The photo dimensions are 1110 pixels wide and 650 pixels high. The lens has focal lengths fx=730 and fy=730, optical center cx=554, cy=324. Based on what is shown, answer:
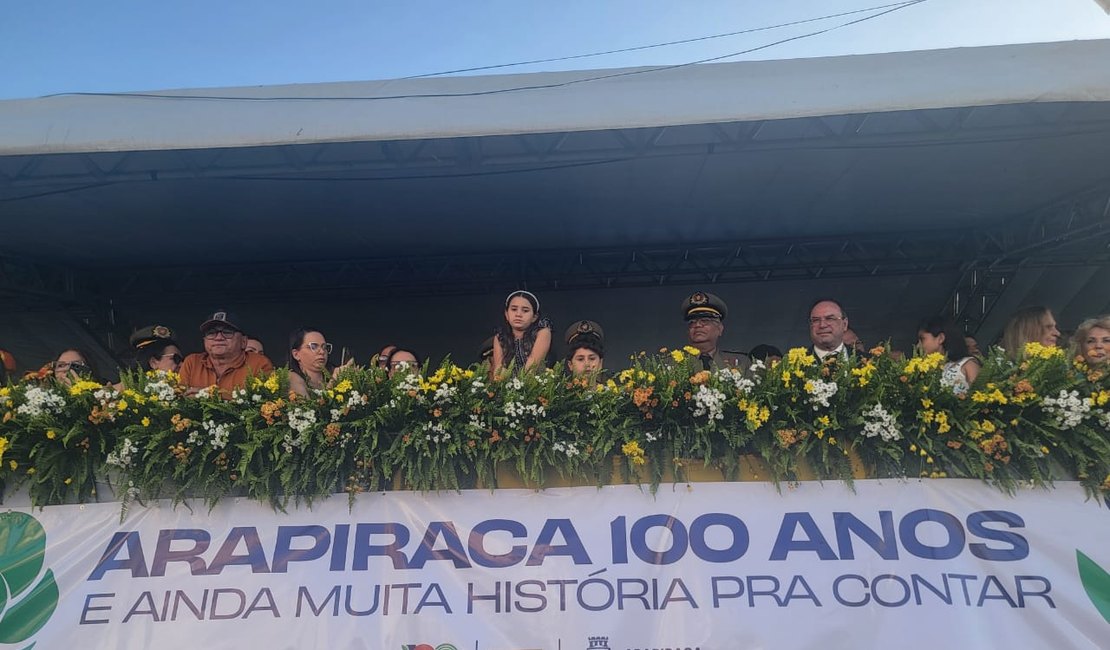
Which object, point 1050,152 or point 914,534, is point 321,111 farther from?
point 1050,152

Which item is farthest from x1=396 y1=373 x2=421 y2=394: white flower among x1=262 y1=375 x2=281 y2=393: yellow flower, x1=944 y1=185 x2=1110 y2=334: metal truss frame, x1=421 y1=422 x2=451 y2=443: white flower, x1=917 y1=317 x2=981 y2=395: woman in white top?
x1=944 y1=185 x2=1110 y2=334: metal truss frame

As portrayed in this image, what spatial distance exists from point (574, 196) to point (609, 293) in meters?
2.24

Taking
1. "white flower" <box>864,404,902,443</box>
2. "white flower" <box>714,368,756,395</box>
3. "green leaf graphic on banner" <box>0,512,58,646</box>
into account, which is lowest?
"green leaf graphic on banner" <box>0,512,58,646</box>

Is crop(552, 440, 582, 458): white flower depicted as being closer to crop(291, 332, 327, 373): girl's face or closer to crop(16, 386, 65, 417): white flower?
crop(291, 332, 327, 373): girl's face

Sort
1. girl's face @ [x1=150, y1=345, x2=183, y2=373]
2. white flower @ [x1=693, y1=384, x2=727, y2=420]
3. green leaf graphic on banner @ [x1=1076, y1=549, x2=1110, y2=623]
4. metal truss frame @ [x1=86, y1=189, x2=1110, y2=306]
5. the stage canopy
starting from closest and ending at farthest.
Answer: green leaf graphic on banner @ [x1=1076, y1=549, x2=1110, y2=623]
white flower @ [x1=693, y1=384, x2=727, y2=420]
the stage canopy
girl's face @ [x1=150, y1=345, x2=183, y2=373]
metal truss frame @ [x1=86, y1=189, x2=1110, y2=306]

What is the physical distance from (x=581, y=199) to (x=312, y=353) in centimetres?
290

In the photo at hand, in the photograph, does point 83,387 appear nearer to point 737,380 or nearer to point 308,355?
point 308,355

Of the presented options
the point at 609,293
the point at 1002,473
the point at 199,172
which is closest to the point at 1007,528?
the point at 1002,473

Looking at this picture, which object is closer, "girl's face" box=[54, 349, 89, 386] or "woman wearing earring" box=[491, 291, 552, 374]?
"woman wearing earring" box=[491, 291, 552, 374]

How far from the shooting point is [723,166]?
5277 millimetres

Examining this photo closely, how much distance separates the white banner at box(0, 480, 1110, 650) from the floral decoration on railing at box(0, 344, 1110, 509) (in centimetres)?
10

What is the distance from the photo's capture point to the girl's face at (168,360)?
4.19 metres

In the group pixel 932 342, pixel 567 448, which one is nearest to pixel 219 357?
pixel 567 448

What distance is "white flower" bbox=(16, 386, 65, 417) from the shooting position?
263cm
